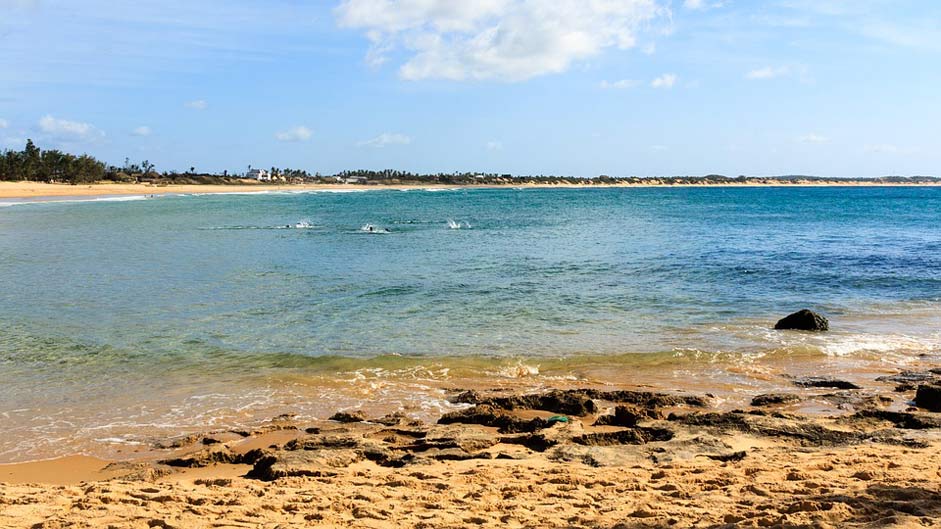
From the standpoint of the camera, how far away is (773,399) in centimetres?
920

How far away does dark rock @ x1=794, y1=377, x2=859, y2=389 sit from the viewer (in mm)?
9930

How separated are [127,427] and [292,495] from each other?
3.70 m

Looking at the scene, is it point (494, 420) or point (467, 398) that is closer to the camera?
point (494, 420)

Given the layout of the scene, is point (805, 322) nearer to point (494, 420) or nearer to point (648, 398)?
point (648, 398)

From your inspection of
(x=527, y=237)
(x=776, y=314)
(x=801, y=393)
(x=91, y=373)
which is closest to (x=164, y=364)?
(x=91, y=373)

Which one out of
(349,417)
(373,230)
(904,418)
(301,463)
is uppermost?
(373,230)

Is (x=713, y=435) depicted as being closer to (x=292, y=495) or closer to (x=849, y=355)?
(x=292, y=495)

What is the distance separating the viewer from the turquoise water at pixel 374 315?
33.3 feet

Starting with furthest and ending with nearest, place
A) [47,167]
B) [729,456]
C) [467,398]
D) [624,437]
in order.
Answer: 1. [47,167]
2. [467,398]
3. [624,437]
4. [729,456]

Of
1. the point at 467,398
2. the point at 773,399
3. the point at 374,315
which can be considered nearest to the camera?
the point at 773,399

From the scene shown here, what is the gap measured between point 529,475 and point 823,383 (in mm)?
5995

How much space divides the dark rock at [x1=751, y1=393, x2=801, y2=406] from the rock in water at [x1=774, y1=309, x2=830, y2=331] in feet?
15.6

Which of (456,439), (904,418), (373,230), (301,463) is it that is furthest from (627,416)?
(373,230)

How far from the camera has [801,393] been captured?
380 inches
